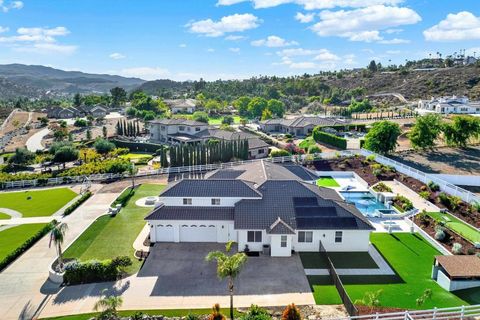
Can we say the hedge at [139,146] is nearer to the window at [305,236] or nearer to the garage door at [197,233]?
the garage door at [197,233]

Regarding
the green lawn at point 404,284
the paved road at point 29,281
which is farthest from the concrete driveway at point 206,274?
the paved road at point 29,281

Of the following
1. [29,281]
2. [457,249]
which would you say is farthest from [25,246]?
[457,249]

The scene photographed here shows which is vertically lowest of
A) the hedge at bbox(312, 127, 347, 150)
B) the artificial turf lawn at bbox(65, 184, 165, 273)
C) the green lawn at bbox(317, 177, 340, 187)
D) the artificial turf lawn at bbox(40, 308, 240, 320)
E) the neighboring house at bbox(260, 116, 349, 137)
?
the artificial turf lawn at bbox(40, 308, 240, 320)

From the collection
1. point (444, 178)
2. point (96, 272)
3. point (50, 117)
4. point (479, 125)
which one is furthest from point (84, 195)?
point (50, 117)

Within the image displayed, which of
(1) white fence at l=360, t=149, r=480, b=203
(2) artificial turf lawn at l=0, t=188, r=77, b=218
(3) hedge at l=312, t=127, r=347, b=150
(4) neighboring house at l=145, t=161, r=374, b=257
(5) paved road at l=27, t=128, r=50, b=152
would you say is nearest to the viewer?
(4) neighboring house at l=145, t=161, r=374, b=257

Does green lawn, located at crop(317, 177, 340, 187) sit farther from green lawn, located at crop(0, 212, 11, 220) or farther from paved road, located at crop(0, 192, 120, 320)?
green lawn, located at crop(0, 212, 11, 220)

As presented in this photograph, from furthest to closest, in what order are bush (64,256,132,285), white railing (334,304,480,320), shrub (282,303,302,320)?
bush (64,256,132,285) → shrub (282,303,302,320) → white railing (334,304,480,320)

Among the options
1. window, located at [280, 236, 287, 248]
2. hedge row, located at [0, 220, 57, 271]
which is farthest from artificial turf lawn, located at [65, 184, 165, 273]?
window, located at [280, 236, 287, 248]

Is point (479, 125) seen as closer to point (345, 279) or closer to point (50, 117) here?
point (345, 279)

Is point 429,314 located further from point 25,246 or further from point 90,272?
point 25,246
